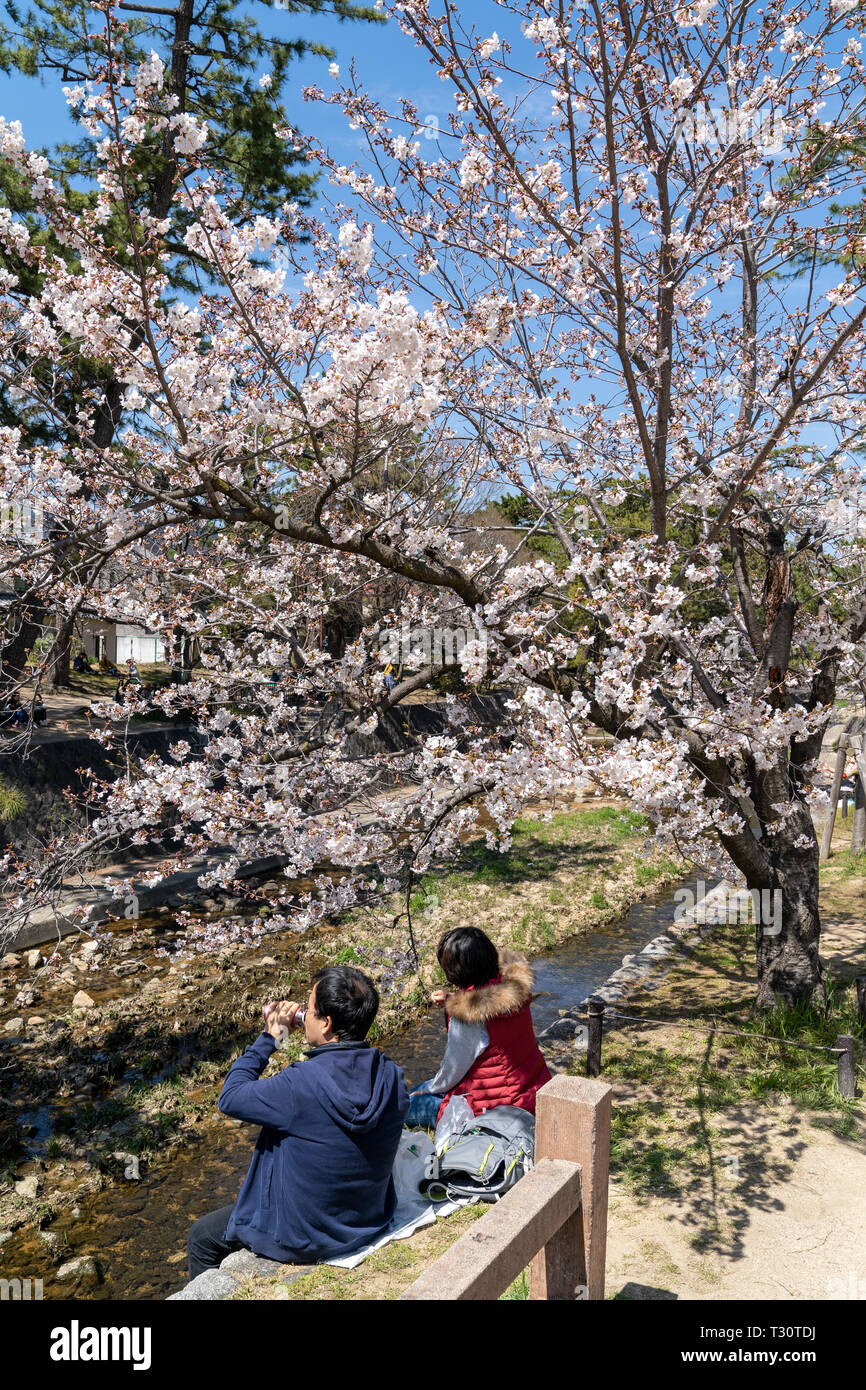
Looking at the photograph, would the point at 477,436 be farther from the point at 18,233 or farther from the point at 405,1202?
the point at 405,1202

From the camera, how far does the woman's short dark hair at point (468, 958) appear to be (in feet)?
13.4

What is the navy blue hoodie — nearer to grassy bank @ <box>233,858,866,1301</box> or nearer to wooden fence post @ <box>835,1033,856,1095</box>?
grassy bank @ <box>233,858,866,1301</box>

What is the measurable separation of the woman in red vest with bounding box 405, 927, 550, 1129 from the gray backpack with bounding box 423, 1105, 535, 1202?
0.22m

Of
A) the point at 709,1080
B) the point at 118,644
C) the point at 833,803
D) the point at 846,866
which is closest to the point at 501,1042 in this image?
the point at 709,1080

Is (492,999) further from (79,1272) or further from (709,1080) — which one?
(79,1272)

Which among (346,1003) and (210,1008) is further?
(210,1008)

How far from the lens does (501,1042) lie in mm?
4098

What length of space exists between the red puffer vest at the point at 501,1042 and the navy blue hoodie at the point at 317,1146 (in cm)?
78

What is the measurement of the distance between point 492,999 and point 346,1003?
3.44 ft

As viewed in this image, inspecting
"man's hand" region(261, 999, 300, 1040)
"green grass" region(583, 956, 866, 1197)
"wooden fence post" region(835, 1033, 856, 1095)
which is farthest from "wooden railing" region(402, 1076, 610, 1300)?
"wooden fence post" region(835, 1033, 856, 1095)

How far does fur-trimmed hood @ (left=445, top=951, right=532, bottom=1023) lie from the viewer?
158 inches

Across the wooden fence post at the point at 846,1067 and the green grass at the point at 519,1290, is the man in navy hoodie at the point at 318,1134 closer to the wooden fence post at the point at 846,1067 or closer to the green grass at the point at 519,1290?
the green grass at the point at 519,1290

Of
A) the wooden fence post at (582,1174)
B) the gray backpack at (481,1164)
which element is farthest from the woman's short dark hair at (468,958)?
the wooden fence post at (582,1174)
